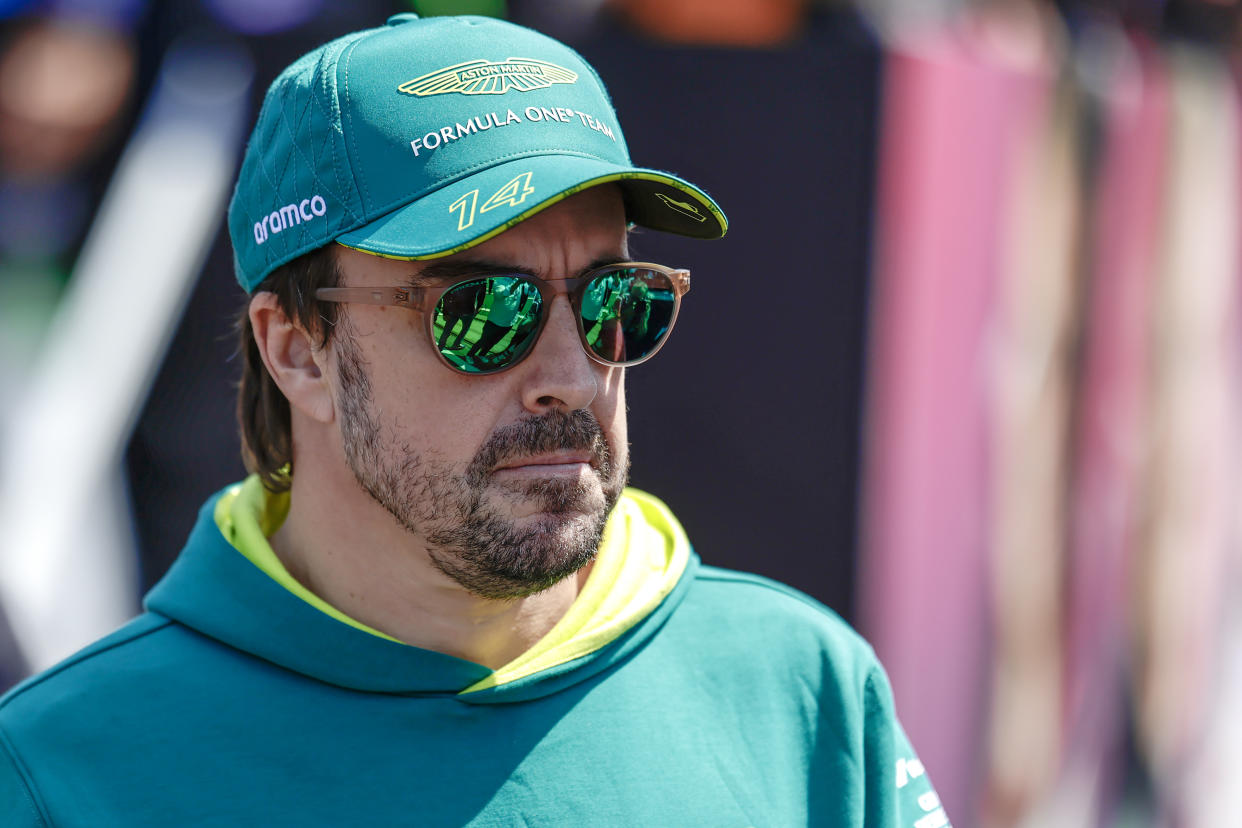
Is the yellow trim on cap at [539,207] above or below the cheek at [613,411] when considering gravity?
above

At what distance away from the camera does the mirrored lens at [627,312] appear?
1.56 meters

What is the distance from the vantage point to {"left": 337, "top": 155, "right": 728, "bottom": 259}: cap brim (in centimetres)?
140

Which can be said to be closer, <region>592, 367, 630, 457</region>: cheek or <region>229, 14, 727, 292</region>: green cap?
<region>229, 14, 727, 292</region>: green cap

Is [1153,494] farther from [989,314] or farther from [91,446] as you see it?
[91,446]

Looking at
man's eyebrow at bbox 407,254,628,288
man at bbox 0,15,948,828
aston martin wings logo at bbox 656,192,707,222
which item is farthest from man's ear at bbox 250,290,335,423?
aston martin wings logo at bbox 656,192,707,222

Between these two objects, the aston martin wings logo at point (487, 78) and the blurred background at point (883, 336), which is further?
the blurred background at point (883, 336)

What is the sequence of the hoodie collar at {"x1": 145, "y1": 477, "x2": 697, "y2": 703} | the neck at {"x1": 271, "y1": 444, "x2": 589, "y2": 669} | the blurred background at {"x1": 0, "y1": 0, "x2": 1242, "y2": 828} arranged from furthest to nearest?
the blurred background at {"x1": 0, "y1": 0, "x2": 1242, "y2": 828}
the neck at {"x1": 271, "y1": 444, "x2": 589, "y2": 669}
the hoodie collar at {"x1": 145, "y1": 477, "x2": 697, "y2": 703}

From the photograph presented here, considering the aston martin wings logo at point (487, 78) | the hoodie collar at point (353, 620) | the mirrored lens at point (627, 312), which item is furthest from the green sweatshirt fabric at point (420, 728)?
the aston martin wings logo at point (487, 78)

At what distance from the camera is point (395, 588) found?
62.9 inches

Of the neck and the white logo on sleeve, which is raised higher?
the neck

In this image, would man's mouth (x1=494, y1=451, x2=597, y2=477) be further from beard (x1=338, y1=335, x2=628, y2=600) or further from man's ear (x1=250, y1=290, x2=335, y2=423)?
man's ear (x1=250, y1=290, x2=335, y2=423)

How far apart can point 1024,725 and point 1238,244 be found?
7.72 ft

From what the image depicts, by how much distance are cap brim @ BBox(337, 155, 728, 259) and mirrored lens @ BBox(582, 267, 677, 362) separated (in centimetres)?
14

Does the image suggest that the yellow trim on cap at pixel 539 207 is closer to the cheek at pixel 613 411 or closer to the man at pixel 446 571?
the man at pixel 446 571
